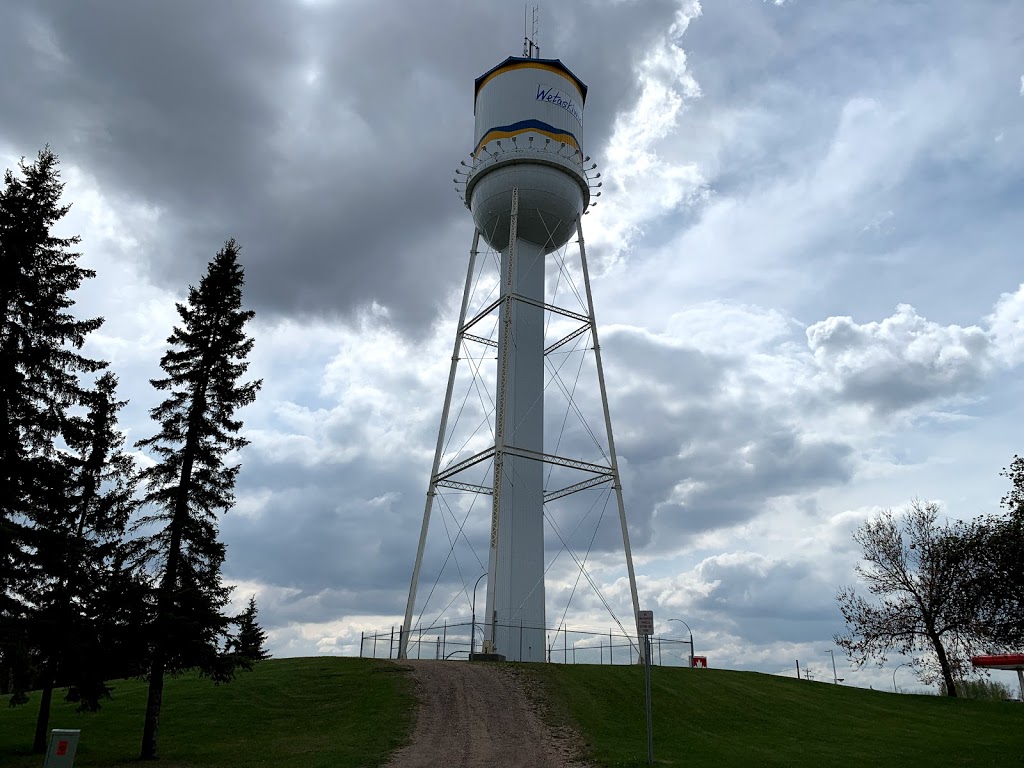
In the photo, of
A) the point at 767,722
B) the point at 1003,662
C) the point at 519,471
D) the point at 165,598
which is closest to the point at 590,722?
the point at 767,722

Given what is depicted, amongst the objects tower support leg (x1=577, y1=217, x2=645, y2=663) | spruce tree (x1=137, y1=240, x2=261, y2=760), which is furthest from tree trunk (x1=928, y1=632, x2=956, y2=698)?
spruce tree (x1=137, y1=240, x2=261, y2=760)

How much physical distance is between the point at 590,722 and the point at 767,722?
556 centimetres

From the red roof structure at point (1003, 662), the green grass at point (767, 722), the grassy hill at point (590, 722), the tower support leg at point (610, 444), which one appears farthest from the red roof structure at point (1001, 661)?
the tower support leg at point (610, 444)

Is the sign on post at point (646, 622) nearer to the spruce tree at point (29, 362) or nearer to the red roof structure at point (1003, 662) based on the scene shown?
Answer: the spruce tree at point (29, 362)

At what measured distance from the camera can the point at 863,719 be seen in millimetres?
24891

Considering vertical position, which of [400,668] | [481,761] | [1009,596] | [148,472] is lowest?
[481,761]

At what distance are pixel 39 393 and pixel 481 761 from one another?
42.1 feet

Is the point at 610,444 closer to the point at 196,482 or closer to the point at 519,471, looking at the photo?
the point at 519,471

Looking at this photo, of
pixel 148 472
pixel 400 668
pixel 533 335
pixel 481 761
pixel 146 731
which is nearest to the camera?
pixel 481 761

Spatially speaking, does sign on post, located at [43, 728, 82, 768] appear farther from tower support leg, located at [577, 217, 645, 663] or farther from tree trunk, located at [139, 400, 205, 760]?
→ tower support leg, located at [577, 217, 645, 663]

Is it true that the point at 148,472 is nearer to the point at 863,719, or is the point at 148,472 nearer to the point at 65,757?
the point at 65,757

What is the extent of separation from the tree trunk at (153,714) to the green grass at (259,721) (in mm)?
358

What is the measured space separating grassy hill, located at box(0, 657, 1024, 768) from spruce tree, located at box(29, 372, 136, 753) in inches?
76.8

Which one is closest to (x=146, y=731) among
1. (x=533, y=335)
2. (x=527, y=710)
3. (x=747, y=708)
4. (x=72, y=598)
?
(x=72, y=598)
